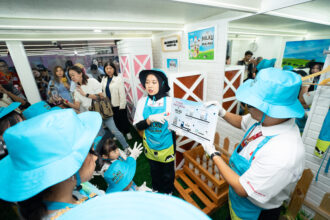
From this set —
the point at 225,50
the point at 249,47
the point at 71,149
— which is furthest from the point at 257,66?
the point at 71,149

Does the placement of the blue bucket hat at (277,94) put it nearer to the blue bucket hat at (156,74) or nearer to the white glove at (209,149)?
the white glove at (209,149)

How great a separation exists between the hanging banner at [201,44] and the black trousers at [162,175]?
2306 millimetres

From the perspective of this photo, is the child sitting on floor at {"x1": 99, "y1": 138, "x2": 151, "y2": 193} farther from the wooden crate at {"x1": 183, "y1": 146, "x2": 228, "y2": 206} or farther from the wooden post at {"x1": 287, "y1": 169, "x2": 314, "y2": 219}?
the wooden post at {"x1": 287, "y1": 169, "x2": 314, "y2": 219}

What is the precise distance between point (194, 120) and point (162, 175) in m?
1.27

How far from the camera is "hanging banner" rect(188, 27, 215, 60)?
9.19 ft

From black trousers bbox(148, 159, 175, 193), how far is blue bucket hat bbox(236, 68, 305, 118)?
1.75m

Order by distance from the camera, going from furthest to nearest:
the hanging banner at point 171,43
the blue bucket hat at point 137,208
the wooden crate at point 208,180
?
1. the hanging banner at point 171,43
2. the wooden crate at point 208,180
3. the blue bucket hat at point 137,208

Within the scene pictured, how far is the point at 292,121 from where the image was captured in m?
1.16

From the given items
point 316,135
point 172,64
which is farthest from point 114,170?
point 172,64

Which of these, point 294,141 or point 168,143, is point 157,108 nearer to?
point 168,143

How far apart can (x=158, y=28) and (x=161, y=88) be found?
179 centimetres

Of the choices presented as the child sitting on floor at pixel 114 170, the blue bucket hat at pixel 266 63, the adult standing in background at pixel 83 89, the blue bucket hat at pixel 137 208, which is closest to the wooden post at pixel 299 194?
the blue bucket hat at pixel 266 63

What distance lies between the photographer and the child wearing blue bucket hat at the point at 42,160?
67 centimetres

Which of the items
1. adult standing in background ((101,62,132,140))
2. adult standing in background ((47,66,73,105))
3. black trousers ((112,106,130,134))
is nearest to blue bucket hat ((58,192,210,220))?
adult standing in background ((101,62,132,140))
